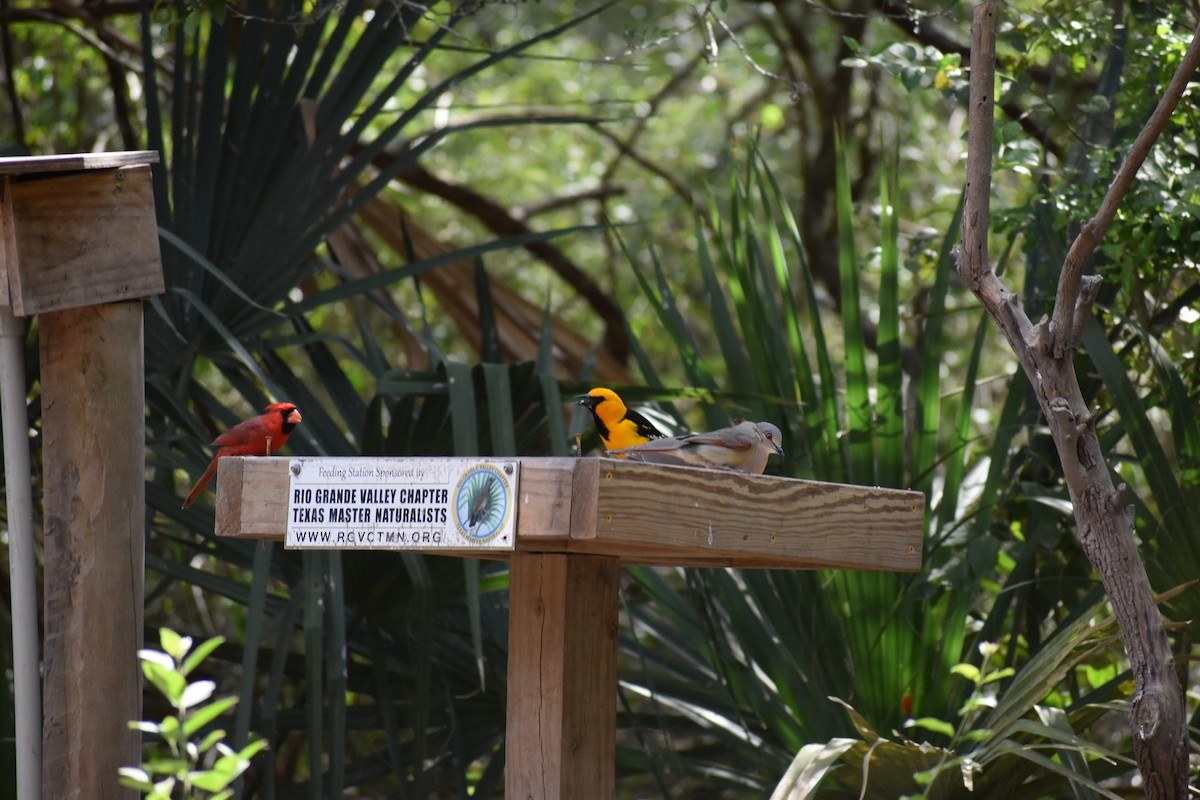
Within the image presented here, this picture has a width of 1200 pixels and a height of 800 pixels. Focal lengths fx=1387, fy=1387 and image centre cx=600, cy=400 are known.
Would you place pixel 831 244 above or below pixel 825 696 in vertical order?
above

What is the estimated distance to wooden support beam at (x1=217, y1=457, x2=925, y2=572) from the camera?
190cm

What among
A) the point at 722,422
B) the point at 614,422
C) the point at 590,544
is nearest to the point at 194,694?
the point at 590,544

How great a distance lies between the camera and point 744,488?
2115 millimetres

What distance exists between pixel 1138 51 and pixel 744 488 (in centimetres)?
232

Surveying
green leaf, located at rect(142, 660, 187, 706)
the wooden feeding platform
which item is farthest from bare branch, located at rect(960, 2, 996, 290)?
green leaf, located at rect(142, 660, 187, 706)

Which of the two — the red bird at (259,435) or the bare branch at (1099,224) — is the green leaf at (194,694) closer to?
the red bird at (259,435)

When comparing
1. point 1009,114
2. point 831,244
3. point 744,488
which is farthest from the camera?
point 831,244

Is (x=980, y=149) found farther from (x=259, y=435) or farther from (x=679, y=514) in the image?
(x=259, y=435)

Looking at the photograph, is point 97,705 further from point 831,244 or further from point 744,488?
point 831,244

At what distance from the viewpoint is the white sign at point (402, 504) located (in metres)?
1.95

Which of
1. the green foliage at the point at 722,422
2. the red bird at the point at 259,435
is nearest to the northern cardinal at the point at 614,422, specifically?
the green foliage at the point at 722,422

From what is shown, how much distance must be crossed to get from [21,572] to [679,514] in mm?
1060

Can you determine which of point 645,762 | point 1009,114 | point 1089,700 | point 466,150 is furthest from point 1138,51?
point 466,150

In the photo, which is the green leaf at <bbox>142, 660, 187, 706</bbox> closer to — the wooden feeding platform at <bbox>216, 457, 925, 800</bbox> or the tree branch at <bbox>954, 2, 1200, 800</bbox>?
the wooden feeding platform at <bbox>216, 457, 925, 800</bbox>
